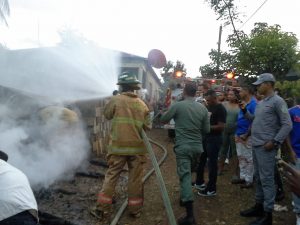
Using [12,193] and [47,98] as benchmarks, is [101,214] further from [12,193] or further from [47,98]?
[47,98]

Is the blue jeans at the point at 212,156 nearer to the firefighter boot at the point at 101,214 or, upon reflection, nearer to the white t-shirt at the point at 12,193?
the firefighter boot at the point at 101,214

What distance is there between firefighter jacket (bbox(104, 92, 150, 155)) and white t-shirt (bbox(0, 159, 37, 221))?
8.46ft

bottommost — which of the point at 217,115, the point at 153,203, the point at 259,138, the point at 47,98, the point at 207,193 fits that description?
the point at 153,203

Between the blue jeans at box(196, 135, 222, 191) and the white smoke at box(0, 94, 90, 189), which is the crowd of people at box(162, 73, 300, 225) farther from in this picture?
the white smoke at box(0, 94, 90, 189)

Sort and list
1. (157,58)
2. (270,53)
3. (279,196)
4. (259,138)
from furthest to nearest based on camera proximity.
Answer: (270,53) → (157,58) → (279,196) → (259,138)

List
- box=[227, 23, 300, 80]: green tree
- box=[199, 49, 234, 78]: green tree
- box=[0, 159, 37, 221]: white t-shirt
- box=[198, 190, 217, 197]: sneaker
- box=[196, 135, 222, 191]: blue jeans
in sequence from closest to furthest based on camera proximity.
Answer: box=[0, 159, 37, 221]: white t-shirt, box=[196, 135, 222, 191]: blue jeans, box=[198, 190, 217, 197]: sneaker, box=[227, 23, 300, 80]: green tree, box=[199, 49, 234, 78]: green tree

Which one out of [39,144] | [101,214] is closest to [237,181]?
[101,214]

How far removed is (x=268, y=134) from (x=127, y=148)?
206cm

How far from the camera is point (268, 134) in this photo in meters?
5.05

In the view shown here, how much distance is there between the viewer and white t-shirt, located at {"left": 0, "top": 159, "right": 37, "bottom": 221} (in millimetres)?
2895

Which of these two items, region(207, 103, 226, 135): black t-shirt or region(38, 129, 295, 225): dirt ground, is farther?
region(207, 103, 226, 135): black t-shirt

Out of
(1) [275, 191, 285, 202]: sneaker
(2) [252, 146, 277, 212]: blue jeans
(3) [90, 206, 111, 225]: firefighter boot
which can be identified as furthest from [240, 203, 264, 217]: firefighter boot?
(3) [90, 206, 111, 225]: firefighter boot

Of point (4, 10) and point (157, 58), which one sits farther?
point (4, 10)

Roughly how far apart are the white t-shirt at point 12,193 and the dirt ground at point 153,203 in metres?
2.27
